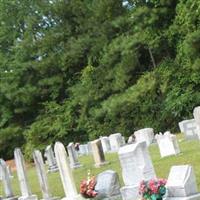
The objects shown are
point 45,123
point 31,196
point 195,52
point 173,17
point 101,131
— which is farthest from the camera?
point 45,123

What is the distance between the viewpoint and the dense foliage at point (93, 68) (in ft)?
108

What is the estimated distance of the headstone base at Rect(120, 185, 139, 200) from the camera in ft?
33.8

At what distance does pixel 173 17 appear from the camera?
110ft

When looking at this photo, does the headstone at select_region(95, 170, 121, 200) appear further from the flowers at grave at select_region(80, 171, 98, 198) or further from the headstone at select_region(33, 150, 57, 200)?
the headstone at select_region(33, 150, 57, 200)

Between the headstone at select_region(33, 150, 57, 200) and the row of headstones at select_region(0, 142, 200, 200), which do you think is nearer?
the row of headstones at select_region(0, 142, 200, 200)

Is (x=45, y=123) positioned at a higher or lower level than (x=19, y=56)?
lower

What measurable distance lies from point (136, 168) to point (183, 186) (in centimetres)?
166

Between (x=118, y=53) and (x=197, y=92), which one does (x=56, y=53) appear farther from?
(x=197, y=92)

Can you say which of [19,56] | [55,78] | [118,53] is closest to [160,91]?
[118,53]

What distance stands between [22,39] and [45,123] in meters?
6.48

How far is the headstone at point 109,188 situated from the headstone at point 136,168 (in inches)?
17.9

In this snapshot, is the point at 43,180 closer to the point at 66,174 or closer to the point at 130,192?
the point at 66,174

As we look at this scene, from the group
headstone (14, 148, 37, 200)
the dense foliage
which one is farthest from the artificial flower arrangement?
the dense foliage

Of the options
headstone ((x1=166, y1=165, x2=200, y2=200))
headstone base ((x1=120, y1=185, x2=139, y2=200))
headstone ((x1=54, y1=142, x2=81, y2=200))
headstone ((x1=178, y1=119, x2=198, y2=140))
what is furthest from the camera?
headstone ((x1=178, y1=119, x2=198, y2=140))
